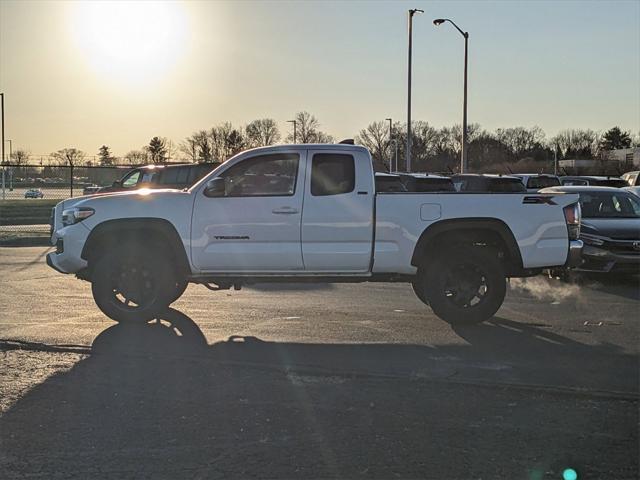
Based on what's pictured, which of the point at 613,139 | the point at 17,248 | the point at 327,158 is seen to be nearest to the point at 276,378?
the point at 327,158

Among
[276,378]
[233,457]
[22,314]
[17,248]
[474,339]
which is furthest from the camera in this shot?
[17,248]

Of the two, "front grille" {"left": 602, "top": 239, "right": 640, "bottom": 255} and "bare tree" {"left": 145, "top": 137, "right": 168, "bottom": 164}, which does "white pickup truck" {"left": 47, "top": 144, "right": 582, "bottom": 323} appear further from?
"bare tree" {"left": 145, "top": 137, "right": 168, "bottom": 164}

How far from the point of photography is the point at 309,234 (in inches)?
292

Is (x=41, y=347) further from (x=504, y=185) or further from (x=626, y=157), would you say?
(x=626, y=157)

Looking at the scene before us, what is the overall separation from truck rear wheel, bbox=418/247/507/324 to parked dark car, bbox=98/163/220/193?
40.6 ft

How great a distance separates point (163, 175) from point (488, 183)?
31.1ft

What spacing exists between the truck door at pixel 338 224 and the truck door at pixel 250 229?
115 mm

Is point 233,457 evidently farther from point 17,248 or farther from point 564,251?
point 17,248

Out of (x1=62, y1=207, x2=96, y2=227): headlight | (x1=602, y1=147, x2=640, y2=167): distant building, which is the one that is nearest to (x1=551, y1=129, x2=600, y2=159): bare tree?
(x1=602, y1=147, x2=640, y2=167): distant building

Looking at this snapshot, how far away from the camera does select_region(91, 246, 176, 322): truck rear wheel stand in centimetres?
761

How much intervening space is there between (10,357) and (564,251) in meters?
5.90

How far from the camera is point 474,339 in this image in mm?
7039

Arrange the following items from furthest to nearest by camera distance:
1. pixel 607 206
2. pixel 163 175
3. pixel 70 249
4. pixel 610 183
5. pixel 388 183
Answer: pixel 610 183
pixel 163 175
pixel 607 206
pixel 388 183
pixel 70 249

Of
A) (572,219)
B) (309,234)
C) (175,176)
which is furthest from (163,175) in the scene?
(572,219)
